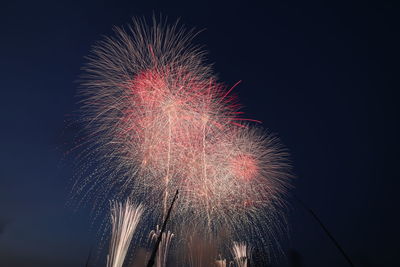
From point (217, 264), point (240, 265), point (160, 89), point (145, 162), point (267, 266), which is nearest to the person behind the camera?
point (160, 89)

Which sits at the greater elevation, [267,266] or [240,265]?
[267,266]

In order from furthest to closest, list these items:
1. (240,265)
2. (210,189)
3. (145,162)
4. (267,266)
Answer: (267,266) < (240,265) < (210,189) < (145,162)

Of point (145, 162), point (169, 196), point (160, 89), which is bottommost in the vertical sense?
point (169, 196)

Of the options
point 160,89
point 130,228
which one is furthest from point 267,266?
point 160,89

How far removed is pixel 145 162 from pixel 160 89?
6.42m

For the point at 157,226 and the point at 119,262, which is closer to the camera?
the point at 119,262

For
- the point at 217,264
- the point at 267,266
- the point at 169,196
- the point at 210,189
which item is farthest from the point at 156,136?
the point at 267,266

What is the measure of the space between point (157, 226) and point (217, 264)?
65.5 ft

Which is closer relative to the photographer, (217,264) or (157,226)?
(157,226)

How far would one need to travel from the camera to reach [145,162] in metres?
22.3

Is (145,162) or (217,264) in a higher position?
(145,162)

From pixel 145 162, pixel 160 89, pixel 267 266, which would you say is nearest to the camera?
pixel 160 89

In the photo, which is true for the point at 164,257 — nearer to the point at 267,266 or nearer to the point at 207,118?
the point at 207,118

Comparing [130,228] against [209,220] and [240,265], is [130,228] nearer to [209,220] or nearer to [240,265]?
[209,220]
